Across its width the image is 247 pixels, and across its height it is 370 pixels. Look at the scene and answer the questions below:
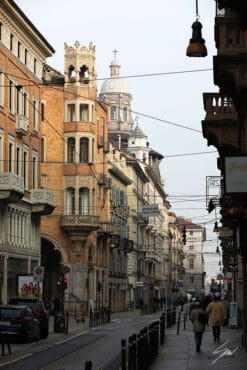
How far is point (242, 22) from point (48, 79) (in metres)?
68.4

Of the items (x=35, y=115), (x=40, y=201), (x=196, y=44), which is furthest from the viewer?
(x=35, y=115)

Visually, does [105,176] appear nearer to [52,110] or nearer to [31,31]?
[52,110]

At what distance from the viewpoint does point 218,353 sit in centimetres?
2803

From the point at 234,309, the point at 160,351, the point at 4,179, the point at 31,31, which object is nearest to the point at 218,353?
the point at 160,351

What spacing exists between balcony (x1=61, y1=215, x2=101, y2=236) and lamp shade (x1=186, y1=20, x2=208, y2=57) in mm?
55508

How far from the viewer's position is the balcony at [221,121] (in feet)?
109

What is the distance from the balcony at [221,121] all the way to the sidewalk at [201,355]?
6980mm

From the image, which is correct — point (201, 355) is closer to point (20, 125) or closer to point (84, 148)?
point (20, 125)

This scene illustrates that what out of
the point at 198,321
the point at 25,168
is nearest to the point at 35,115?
the point at 25,168

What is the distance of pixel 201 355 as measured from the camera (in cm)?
2739

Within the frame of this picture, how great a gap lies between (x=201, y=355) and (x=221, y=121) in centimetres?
944

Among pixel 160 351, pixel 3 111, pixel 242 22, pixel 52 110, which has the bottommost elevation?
pixel 160 351

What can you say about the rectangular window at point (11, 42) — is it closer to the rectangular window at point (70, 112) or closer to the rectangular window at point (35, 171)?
the rectangular window at point (35, 171)
